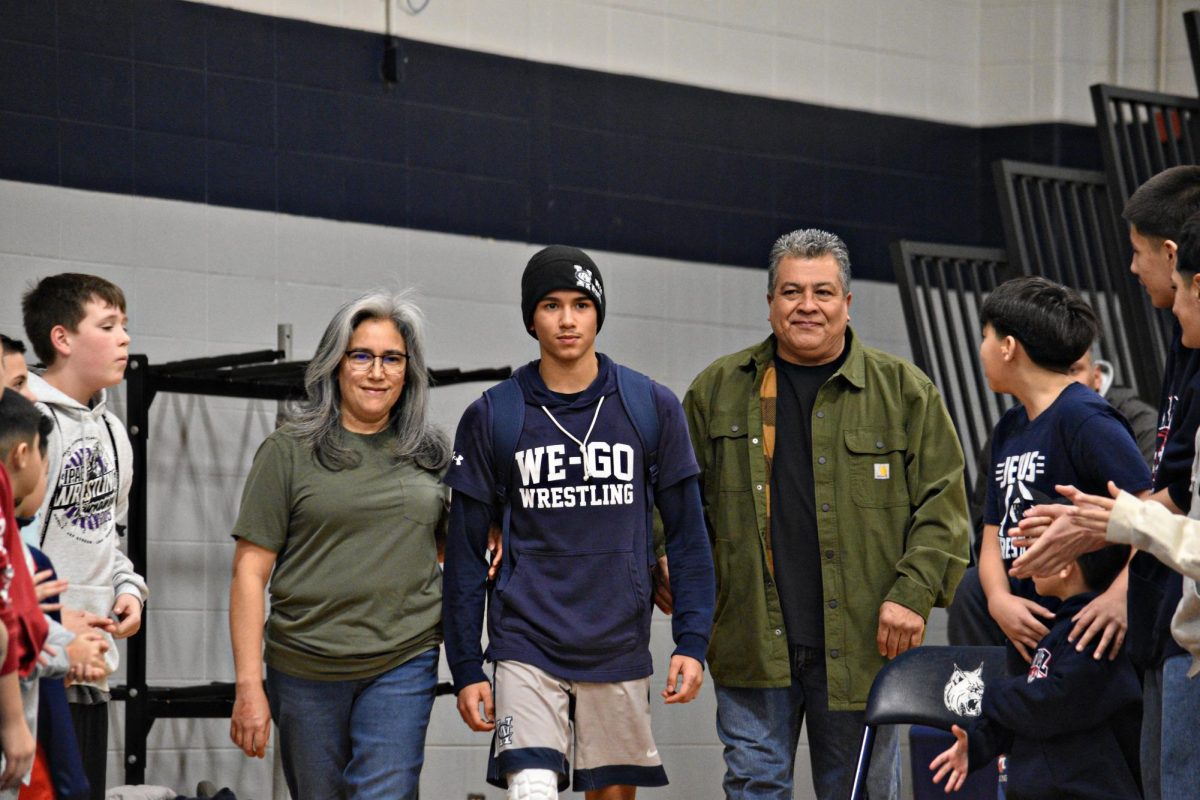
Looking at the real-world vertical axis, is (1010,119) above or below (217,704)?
above

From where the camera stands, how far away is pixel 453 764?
602 centimetres

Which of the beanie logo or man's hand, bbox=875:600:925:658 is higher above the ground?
the beanie logo

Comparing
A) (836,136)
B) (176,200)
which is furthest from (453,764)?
(836,136)

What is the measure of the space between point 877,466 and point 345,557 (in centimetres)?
129

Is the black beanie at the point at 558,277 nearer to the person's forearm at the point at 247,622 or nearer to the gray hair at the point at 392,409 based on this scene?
the gray hair at the point at 392,409

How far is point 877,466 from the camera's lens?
3992mm

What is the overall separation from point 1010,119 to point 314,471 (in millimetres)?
4478

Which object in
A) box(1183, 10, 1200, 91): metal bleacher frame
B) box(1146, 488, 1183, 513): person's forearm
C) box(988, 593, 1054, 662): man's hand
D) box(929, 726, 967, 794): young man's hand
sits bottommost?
box(929, 726, 967, 794): young man's hand

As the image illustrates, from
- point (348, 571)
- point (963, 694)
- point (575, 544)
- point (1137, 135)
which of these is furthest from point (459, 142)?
point (963, 694)

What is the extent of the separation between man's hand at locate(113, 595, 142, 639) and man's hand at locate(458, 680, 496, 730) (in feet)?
2.47

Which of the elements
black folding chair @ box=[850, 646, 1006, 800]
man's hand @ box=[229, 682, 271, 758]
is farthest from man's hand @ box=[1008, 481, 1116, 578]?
man's hand @ box=[229, 682, 271, 758]

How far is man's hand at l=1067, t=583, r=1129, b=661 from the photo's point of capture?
3.19 metres

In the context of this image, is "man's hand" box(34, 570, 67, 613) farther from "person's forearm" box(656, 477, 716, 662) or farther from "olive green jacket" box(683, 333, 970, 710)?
"olive green jacket" box(683, 333, 970, 710)

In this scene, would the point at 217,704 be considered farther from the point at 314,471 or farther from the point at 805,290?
the point at 805,290
